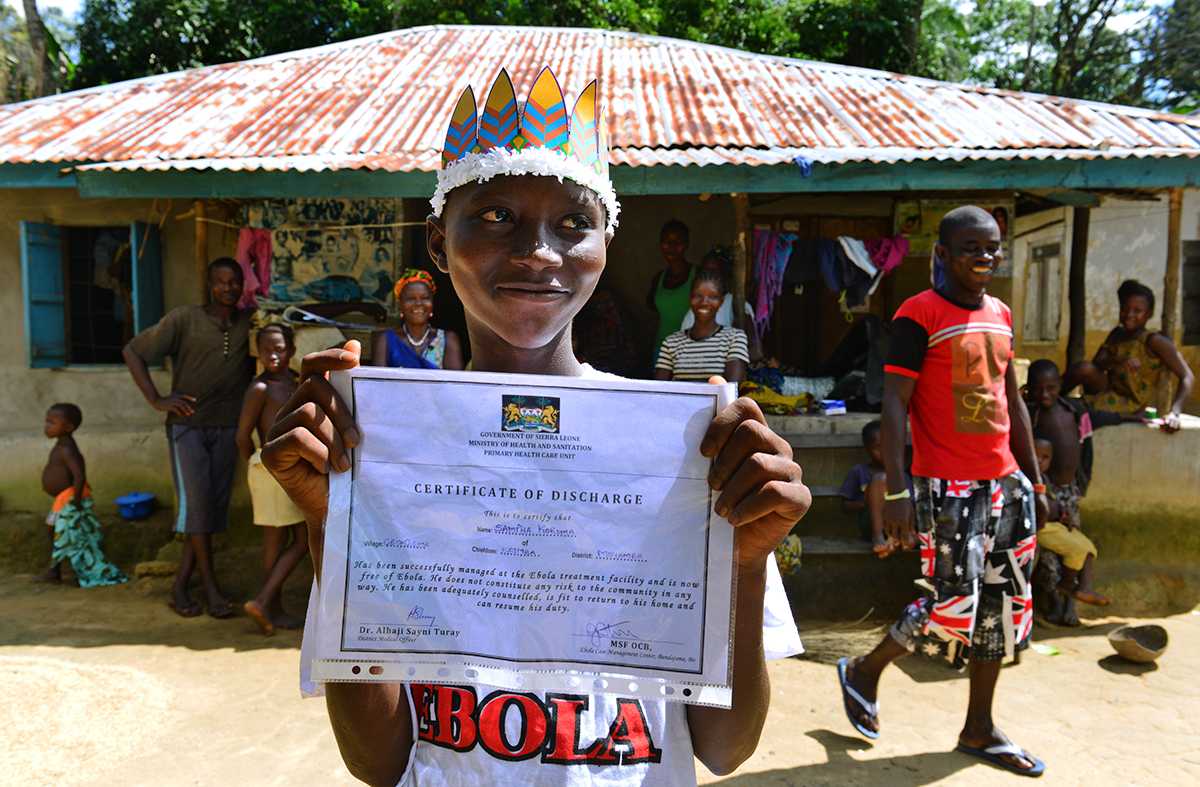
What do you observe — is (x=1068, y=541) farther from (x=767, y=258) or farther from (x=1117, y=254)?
(x=1117, y=254)

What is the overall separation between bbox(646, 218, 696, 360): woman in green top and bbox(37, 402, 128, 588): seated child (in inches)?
180

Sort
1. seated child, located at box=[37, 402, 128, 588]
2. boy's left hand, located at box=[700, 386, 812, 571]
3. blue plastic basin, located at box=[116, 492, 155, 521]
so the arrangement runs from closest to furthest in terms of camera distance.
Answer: boy's left hand, located at box=[700, 386, 812, 571], seated child, located at box=[37, 402, 128, 588], blue plastic basin, located at box=[116, 492, 155, 521]

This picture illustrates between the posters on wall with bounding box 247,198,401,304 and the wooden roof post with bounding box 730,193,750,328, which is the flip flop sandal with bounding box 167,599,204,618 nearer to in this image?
the posters on wall with bounding box 247,198,401,304

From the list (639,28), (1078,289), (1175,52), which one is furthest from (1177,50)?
(1078,289)

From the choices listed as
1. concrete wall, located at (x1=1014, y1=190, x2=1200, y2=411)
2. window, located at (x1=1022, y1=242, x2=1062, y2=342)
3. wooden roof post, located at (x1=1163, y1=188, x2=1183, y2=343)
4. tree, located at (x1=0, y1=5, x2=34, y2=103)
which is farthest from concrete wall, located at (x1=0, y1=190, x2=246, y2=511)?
concrete wall, located at (x1=1014, y1=190, x2=1200, y2=411)

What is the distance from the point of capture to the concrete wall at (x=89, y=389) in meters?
7.08

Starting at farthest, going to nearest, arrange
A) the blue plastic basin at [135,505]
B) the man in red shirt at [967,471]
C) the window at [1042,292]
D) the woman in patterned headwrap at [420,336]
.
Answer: the window at [1042,292] → the blue plastic basin at [135,505] → the woman in patterned headwrap at [420,336] → the man in red shirt at [967,471]

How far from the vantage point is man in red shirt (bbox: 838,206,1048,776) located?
11.7 ft

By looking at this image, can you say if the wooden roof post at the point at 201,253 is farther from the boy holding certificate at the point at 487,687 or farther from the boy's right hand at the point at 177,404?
the boy holding certificate at the point at 487,687

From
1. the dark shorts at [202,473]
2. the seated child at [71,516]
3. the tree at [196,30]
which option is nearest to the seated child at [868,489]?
the dark shorts at [202,473]

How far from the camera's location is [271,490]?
552 cm

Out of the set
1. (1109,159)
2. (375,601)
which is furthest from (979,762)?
(1109,159)

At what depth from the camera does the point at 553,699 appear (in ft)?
4.36

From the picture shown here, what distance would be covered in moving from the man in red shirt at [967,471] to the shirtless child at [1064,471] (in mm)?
2256
